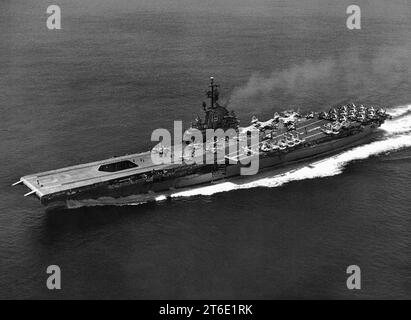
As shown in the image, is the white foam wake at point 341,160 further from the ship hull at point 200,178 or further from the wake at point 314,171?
the ship hull at point 200,178

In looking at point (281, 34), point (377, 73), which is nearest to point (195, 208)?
point (377, 73)

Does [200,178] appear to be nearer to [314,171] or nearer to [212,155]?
[212,155]

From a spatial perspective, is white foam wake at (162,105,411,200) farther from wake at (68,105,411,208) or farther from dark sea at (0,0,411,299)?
dark sea at (0,0,411,299)

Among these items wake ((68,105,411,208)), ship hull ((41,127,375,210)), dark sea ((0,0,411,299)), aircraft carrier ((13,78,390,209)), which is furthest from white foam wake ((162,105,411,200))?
aircraft carrier ((13,78,390,209))

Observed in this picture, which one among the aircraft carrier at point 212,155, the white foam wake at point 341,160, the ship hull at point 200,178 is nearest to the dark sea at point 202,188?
the white foam wake at point 341,160

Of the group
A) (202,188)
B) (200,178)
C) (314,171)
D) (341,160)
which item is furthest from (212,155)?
(341,160)
